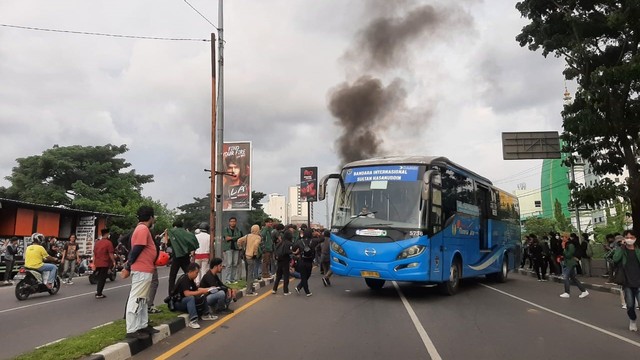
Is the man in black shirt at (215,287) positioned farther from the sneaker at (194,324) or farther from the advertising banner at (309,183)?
the advertising banner at (309,183)

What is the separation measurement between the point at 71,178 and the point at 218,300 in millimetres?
36800

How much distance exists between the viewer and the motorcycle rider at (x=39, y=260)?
11859 mm

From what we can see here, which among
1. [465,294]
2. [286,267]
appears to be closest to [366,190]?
[286,267]

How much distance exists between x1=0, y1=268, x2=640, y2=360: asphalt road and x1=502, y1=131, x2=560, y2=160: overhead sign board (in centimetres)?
1160

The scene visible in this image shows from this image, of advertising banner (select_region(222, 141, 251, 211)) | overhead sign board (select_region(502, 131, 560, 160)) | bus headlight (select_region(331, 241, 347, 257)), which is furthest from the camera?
overhead sign board (select_region(502, 131, 560, 160))

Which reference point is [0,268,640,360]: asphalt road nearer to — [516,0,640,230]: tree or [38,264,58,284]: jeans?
[38,264,58,284]: jeans

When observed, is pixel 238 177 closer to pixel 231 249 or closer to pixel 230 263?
pixel 231 249

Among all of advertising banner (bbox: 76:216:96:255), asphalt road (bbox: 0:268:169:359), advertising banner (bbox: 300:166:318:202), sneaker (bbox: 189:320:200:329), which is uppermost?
advertising banner (bbox: 300:166:318:202)

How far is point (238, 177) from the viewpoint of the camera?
64.1 feet

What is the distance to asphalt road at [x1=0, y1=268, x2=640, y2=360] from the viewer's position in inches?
234

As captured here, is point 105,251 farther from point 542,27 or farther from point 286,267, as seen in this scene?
point 542,27

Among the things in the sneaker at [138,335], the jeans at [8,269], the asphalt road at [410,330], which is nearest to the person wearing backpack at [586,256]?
the asphalt road at [410,330]

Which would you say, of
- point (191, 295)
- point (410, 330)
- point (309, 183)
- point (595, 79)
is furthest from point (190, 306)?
point (309, 183)

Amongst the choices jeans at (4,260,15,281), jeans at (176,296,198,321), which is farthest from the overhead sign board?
jeans at (4,260,15,281)
